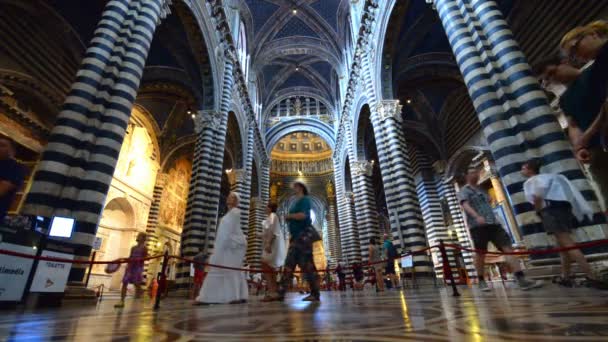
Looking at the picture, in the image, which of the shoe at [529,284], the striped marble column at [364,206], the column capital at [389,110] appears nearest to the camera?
the shoe at [529,284]

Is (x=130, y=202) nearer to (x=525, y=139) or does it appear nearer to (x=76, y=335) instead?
(x=76, y=335)

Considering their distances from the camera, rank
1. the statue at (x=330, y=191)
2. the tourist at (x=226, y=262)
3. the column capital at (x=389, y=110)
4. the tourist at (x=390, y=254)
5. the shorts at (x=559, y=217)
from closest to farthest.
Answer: the shorts at (x=559, y=217), the tourist at (x=226, y=262), the tourist at (x=390, y=254), the column capital at (x=389, y=110), the statue at (x=330, y=191)

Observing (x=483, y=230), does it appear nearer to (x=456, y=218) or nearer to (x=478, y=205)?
(x=478, y=205)

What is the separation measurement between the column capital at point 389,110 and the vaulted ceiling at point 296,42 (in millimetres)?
10335

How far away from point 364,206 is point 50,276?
12.3 meters

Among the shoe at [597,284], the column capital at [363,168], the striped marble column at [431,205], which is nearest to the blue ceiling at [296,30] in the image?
the column capital at [363,168]

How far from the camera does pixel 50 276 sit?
3.66 m

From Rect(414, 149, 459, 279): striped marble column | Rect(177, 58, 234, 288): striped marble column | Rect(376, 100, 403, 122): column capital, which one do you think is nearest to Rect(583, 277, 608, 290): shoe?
Rect(376, 100, 403, 122): column capital

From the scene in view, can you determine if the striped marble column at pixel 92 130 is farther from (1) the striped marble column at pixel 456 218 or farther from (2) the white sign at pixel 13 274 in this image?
(1) the striped marble column at pixel 456 218

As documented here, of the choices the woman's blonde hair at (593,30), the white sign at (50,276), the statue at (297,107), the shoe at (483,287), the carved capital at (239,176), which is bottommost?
the shoe at (483,287)

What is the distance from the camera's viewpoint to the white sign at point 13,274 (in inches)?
122

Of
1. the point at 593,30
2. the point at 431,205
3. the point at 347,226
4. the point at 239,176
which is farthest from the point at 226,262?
the point at 431,205

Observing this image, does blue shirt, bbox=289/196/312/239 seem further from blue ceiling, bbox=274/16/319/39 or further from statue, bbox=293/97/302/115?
statue, bbox=293/97/302/115

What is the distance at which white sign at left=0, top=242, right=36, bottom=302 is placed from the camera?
3.10 m
